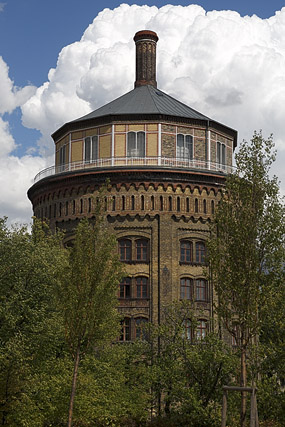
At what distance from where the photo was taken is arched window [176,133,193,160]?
4691 centimetres

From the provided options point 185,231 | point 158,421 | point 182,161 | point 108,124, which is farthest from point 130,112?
point 158,421

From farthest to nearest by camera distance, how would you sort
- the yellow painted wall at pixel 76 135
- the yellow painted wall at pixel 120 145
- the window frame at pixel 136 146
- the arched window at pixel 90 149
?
the yellow painted wall at pixel 76 135 → the arched window at pixel 90 149 → the yellow painted wall at pixel 120 145 → the window frame at pixel 136 146

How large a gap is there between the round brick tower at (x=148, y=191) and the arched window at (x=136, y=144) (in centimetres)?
7

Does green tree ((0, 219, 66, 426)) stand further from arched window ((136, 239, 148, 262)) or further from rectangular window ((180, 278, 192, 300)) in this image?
rectangular window ((180, 278, 192, 300))

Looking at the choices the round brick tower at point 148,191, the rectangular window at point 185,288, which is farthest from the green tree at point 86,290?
the rectangular window at point 185,288

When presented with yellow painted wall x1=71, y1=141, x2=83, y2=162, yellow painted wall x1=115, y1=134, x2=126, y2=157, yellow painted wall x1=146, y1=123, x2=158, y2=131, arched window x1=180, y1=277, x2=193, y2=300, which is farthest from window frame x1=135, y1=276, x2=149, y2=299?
yellow painted wall x1=146, y1=123, x2=158, y2=131

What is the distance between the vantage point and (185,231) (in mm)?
44000

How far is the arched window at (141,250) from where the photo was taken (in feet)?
143

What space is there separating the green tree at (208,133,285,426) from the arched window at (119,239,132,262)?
1604 centimetres

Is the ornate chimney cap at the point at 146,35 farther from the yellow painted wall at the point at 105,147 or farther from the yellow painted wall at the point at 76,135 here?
the yellow painted wall at the point at 105,147

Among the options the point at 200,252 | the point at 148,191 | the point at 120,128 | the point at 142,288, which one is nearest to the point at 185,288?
the point at 200,252

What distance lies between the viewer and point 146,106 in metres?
48.6

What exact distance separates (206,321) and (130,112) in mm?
15412

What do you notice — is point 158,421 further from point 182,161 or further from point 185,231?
point 182,161
